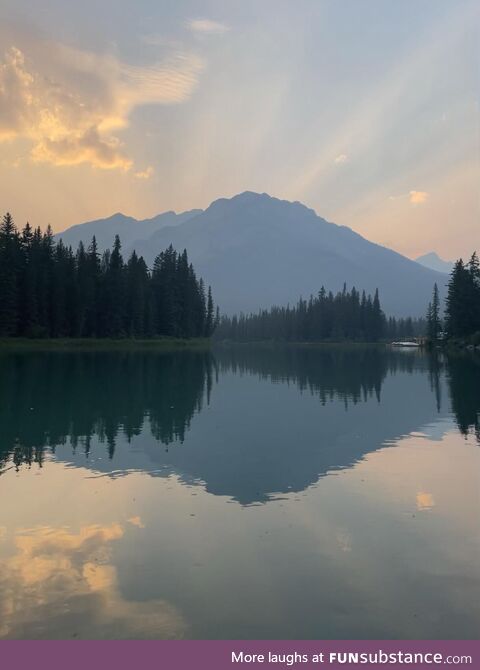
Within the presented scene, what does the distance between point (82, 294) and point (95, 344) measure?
392 inches

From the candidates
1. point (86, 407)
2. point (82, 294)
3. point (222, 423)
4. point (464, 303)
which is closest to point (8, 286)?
point (82, 294)

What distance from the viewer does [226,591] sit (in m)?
8.60

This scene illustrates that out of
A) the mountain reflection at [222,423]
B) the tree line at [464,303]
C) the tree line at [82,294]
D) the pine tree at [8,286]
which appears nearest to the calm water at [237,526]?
the mountain reflection at [222,423]

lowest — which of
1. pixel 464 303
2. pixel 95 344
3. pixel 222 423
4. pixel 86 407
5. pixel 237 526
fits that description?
pixel 237 526

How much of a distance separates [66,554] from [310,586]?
444cm

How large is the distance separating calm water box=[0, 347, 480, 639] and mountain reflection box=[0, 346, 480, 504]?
0.47 ft

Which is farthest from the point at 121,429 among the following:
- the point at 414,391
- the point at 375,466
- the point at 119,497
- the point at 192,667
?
the point at 414,391

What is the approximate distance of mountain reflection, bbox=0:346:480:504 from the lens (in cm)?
1684

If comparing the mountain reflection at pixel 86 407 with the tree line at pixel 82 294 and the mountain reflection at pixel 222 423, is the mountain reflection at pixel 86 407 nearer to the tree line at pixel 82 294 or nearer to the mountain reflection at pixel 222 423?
the mountain reflection at pixel 222 423

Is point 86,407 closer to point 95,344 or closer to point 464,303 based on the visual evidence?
point 95,344

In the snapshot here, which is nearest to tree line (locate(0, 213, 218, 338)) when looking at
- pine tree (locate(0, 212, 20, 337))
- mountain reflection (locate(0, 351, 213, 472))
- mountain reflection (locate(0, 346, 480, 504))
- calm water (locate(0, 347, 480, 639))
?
pine tree (locate(0, 212, 20, 337))

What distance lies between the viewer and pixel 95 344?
108 m

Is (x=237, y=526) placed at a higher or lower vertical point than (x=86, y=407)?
lower

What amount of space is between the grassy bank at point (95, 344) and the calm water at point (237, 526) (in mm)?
70524
